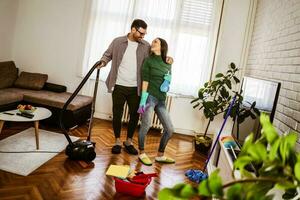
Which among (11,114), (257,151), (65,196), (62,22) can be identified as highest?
(62,22)

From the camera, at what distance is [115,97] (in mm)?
3064

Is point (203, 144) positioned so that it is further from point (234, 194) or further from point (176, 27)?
point (234, 194)

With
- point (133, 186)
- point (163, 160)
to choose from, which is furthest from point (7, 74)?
point (133, 186)

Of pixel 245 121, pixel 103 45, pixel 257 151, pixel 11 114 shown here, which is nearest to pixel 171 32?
pixel 103 45

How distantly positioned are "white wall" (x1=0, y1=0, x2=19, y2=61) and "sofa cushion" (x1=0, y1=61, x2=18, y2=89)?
1.02 feet

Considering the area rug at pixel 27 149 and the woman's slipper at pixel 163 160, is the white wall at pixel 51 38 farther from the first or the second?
the woman's slipper at pixel 163 160

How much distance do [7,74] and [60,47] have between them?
923 mm

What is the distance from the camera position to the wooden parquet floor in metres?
2.12

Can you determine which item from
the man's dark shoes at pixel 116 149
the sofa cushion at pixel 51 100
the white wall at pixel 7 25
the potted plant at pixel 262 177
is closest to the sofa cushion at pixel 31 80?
the sofa cushion at pixel 51 100

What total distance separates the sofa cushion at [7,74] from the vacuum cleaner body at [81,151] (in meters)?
1.90

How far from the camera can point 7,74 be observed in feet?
13.4

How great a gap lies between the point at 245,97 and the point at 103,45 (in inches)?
99.2

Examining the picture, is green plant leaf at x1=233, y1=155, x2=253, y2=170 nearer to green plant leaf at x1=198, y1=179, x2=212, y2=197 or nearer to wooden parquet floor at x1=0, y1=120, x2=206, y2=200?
green plant leaf at x1=198, y1=179, x2=212, y2=197

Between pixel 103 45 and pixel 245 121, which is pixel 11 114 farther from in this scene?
pixel 245 121
